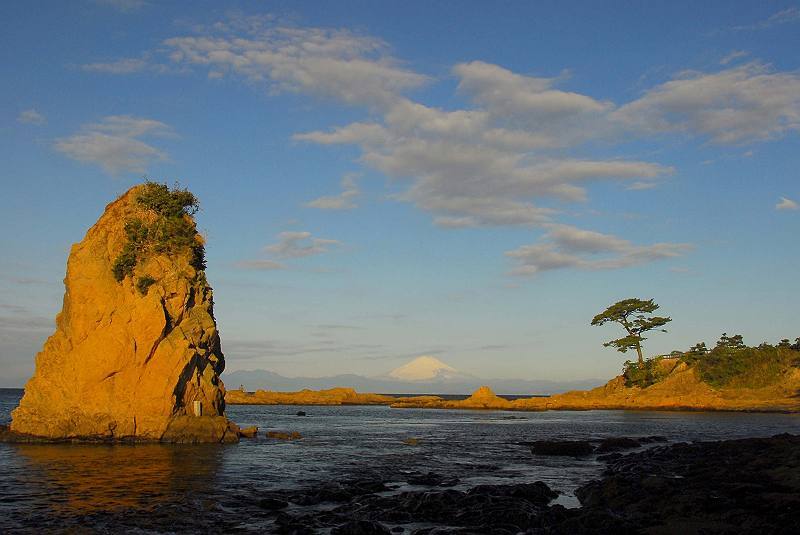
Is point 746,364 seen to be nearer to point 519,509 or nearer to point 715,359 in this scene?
point 715,359

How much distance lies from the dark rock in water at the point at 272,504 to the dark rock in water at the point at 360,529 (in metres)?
4.83

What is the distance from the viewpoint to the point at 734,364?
377 feet

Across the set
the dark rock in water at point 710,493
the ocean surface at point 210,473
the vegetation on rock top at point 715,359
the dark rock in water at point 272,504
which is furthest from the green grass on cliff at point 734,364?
the dark rock in water at point 272,504

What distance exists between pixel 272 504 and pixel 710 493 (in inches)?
657

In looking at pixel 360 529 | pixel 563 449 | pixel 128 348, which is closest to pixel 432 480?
pixel 360 529

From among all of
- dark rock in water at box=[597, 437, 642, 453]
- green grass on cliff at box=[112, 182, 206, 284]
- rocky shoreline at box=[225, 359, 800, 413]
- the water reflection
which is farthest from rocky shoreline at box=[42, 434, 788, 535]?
rocky shoreline at box=[225, 359, 800, 413]

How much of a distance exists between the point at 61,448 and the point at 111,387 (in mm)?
5513

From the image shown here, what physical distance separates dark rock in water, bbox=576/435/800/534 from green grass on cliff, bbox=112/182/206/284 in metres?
37.3

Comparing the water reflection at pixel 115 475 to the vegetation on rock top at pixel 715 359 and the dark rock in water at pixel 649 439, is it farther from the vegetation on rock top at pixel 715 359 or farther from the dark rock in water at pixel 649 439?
the vegetation on rock top at pixel 715 359

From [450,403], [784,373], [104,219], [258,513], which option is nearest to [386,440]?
[104,219]

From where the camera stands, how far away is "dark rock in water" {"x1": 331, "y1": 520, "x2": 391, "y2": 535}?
1964 cm

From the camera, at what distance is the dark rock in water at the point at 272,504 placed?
24.3m

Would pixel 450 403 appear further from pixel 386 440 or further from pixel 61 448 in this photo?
pixel 61 448

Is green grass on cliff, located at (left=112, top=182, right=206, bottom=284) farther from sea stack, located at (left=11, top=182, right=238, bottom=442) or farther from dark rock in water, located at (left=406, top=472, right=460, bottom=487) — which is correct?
dark rock in water, located at (left=406, top=472, right=460, bottom=487)
